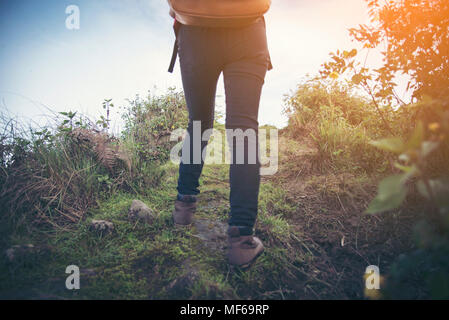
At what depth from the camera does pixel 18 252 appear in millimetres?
1487

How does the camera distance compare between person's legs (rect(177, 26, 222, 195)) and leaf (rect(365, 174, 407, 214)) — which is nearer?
leaf (rect(365, 174, 407, 214))

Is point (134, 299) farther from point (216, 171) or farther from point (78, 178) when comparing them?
point (216, 171)

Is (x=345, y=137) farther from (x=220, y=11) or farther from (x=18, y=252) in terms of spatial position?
(x=18, y=252)

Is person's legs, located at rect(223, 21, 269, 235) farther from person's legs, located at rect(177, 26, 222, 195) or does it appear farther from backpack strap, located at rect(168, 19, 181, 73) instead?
backpack strap, located at rect(168, 19, 181, 73)

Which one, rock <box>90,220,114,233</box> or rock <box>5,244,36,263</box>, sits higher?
rock <box>90,220,114,233</box>

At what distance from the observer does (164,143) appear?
13.4 feet

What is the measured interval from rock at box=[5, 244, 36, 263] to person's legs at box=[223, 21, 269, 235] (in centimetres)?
119

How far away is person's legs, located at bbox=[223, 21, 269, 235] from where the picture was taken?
1.49 metres

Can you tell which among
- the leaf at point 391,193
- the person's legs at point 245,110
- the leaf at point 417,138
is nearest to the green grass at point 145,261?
the person's legs at point 245,110

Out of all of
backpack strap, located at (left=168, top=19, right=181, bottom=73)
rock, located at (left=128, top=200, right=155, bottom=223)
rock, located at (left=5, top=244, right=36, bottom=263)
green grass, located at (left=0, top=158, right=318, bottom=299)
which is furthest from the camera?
rock, located at (left=128, top=200, right=155, bottom=223)

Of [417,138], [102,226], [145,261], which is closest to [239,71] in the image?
[417,138]

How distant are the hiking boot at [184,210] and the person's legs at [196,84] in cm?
5

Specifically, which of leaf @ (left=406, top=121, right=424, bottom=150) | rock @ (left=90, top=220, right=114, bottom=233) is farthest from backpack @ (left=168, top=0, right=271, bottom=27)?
rock @ (left=90, top=220, right=114, bottom=233)
